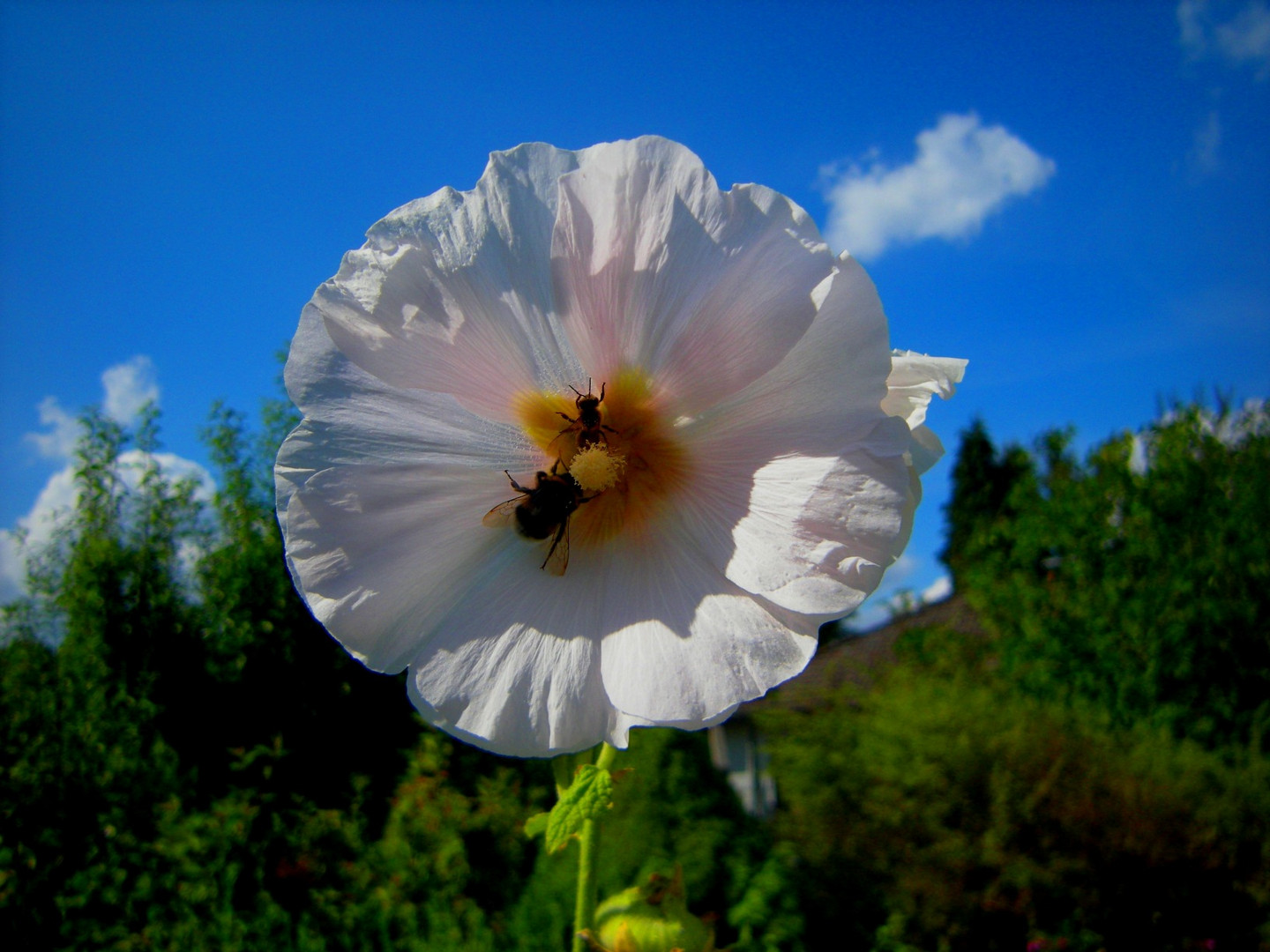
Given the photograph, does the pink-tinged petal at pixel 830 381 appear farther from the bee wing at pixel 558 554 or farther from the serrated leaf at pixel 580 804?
the serrated leaf at pixel 580 804

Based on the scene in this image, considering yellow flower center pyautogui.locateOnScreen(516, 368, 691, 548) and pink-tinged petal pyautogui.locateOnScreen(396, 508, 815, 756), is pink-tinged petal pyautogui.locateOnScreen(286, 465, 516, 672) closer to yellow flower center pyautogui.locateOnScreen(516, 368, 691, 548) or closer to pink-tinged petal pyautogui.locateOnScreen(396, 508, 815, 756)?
pink-tinged petal pyautogui.locateOnScreen(396, 508, 815, 756)

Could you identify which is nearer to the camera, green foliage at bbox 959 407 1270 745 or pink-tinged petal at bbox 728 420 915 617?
pink-tinged petal at bbox 728 420 915 617

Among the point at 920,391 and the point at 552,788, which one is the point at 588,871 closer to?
the point at 920,391

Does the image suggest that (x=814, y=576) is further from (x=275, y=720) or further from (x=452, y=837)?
(x=275, y=720)

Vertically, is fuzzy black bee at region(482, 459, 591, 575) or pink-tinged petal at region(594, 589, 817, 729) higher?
fuzzy black bee at region(482, 459, 591, 575)

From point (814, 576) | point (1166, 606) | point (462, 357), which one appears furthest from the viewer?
point (1166, 606)

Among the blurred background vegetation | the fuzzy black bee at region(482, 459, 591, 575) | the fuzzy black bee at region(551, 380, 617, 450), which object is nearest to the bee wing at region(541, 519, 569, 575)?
the fuzzy black bee at region(482, 459, 591, 575)

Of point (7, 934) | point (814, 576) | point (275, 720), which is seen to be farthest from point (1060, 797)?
point (7, 934)

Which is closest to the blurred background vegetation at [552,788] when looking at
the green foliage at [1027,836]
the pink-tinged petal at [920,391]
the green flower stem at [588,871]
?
the green foliage at [1027,836]
